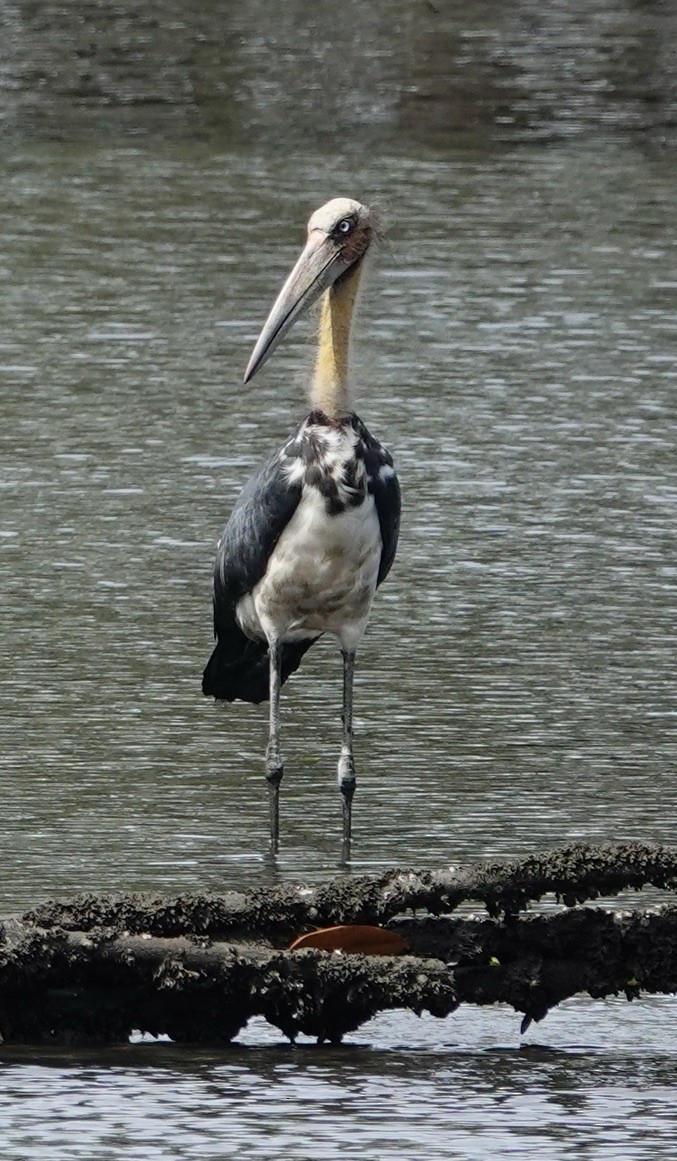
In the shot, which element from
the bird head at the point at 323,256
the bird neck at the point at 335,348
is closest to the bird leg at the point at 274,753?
the bird neck at the point at 335,348

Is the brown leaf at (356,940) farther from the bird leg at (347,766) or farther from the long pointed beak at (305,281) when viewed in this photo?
the long pointed beak at (305,281)

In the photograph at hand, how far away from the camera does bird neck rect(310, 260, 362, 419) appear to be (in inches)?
344

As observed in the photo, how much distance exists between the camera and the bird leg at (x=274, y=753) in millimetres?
8523

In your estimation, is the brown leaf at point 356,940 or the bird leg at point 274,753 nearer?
the brown leaf at point 356,940

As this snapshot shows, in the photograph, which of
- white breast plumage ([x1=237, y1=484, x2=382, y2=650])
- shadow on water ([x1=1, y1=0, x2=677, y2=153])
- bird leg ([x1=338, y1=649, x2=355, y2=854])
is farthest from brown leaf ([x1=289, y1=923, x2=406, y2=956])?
shadow on water ([x1=1, y1=0, x2=677, y2=153])

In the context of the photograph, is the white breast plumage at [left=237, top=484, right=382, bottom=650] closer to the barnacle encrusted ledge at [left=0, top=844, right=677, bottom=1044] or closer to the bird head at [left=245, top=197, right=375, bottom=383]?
the bird head at [left=245, top=197, right=375, bottom=383]

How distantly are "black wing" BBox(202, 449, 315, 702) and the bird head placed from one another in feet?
1.51

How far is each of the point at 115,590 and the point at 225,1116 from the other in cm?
541

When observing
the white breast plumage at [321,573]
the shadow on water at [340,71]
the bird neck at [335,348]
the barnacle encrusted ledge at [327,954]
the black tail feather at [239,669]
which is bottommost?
the barnacle encrusted ledge at [327,954]

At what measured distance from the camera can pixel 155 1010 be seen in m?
6.46

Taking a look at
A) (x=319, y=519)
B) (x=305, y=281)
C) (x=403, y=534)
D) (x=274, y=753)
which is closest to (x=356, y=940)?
(x=274, y=753)

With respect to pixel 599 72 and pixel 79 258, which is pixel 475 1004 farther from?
pixel 599 72

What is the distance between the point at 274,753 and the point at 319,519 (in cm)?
78

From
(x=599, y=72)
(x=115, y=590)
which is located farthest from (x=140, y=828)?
(x=599, y=72)
